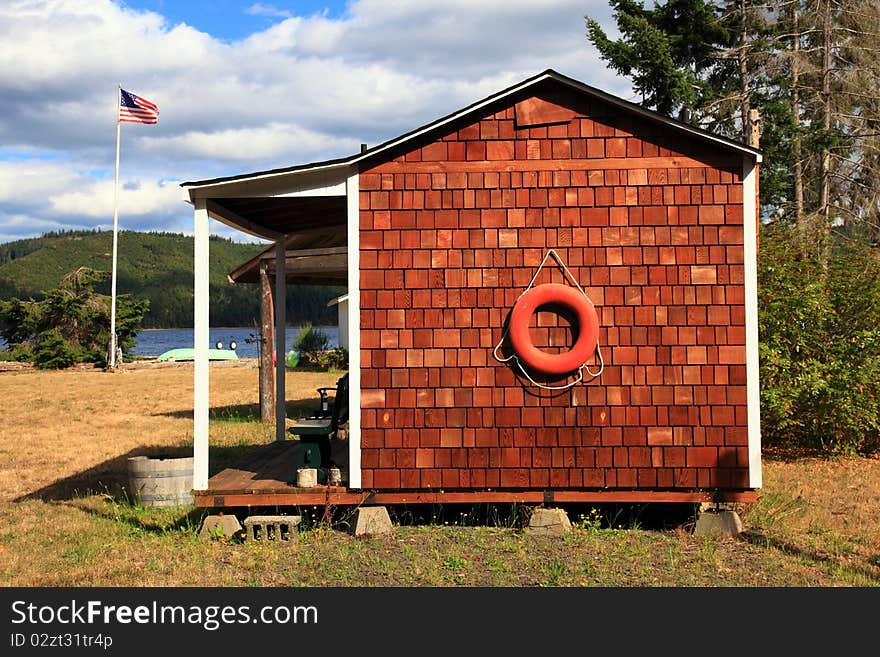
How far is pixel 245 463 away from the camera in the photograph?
877cm

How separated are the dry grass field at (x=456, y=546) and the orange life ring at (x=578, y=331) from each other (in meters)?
1.37

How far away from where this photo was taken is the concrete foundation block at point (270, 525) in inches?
286

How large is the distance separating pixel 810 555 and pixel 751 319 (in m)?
1.92

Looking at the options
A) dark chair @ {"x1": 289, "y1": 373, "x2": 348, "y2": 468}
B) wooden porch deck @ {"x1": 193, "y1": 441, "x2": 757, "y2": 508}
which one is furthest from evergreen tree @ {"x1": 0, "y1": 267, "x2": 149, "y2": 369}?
wooden porch deck @ {"x1": 193, "y1": 441, "x2": 757, "y2": 508}

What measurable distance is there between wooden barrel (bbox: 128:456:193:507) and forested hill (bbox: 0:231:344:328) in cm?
10636

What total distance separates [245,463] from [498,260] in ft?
11.3

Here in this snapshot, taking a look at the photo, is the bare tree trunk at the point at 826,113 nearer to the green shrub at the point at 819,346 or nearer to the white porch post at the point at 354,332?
the green shrub at the point at 819,346

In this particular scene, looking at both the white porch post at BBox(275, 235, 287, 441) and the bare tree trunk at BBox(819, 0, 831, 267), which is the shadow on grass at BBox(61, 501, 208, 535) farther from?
the bare tree trunk at BBox(819, 0, 831, 267)

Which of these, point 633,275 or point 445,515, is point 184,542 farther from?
point 633,275

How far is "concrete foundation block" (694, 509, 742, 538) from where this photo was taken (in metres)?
7.20

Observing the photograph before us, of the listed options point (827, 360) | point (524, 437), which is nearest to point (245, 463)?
point (524, 437)

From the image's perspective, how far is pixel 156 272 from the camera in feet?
436

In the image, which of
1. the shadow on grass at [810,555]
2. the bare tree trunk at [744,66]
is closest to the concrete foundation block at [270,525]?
the shadow on grass at [810,555]

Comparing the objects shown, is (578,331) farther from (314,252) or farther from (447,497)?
(314,252)
